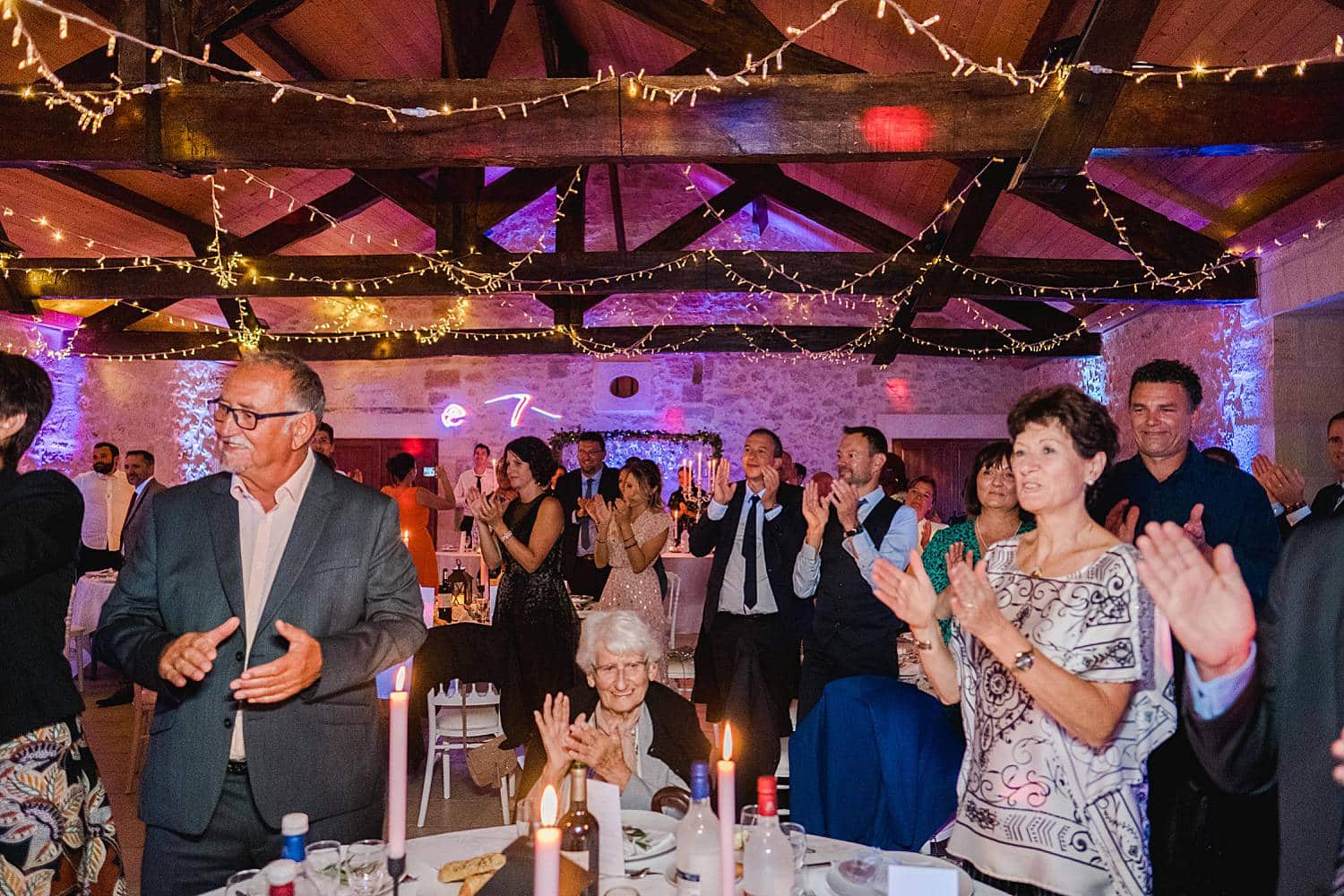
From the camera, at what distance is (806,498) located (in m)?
3.54

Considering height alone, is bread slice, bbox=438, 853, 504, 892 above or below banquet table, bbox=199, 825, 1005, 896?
above

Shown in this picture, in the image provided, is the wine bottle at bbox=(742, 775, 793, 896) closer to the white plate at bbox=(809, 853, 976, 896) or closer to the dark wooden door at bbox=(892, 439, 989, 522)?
the white plate at bbox=(809, 853, 976, 896)

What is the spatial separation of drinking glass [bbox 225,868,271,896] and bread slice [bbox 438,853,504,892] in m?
0.31

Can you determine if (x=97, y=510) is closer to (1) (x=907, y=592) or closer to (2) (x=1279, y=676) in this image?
(1) (x=907, y=592)

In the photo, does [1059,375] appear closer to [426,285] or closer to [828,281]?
[828,281]

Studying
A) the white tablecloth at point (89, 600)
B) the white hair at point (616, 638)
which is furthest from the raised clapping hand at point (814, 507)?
the white tablecloth at point (89, 600)

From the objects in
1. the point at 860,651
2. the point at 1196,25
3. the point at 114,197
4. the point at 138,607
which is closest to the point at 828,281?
the point at 1196,25

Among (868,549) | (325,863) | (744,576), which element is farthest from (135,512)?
(325,863)

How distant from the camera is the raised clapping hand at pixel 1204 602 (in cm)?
125

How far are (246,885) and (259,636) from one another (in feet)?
1.99

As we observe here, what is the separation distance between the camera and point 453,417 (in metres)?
11.3

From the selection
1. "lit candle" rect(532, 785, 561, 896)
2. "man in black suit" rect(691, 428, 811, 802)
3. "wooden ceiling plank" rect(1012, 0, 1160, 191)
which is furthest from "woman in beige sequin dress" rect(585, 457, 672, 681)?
"lit candle" rect(532, 785, 561, 896)

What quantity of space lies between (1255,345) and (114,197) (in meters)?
9.07

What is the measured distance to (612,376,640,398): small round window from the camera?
11.2 m
